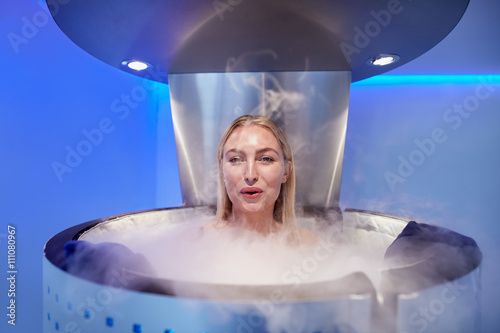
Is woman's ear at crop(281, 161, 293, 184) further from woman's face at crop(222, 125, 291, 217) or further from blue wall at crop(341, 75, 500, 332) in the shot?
blue wall at crop(341, 75, 500, 332)

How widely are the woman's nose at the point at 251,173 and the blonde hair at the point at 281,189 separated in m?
0.13

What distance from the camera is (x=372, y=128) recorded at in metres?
1.65

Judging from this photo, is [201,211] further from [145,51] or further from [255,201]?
[145,51]

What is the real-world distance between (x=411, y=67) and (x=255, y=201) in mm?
1067

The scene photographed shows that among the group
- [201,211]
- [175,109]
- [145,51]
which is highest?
[145,51]

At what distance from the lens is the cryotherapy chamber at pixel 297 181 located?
1.27 ft

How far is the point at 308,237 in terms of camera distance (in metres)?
1.01

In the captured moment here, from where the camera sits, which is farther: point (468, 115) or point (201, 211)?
point (468, 115)

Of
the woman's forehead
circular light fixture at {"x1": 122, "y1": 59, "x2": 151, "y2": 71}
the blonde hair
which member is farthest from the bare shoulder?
circular light fixture at {"x1": 122, "y1": 59, "x2": 151, "y2": 71}

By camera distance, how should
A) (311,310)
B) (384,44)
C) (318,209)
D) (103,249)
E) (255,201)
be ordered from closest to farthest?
1. (311,310)
2. (103,249)
3. (384,44)
4. (255,201)
5. (318,209)

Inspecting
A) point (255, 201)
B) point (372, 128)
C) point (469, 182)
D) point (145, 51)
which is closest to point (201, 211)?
point (255, 201)

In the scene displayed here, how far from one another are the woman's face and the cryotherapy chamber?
0.57ft

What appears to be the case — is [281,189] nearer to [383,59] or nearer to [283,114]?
[283,114]

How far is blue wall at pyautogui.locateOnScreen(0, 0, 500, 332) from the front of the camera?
1272mm
